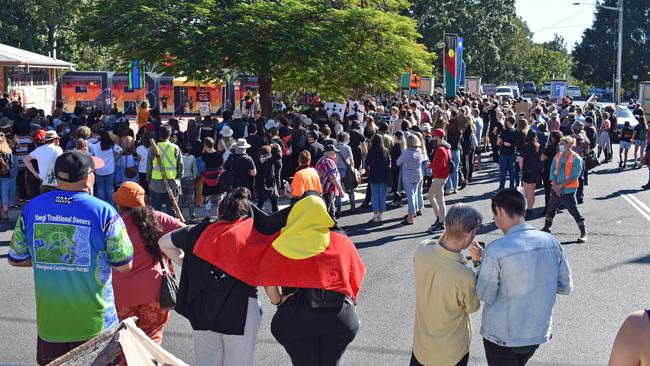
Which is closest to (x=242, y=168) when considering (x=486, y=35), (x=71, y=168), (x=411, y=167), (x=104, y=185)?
(x=104, y=185)

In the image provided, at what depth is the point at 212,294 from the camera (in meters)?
5.02

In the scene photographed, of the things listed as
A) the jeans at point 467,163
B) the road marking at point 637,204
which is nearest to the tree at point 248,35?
the jeans at point 467,163

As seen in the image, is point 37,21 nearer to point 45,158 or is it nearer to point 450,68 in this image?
point 450,68

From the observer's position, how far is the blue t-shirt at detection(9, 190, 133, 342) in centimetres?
472

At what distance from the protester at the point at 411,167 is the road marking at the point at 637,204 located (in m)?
4.59

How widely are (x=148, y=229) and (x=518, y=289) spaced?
2669 mm

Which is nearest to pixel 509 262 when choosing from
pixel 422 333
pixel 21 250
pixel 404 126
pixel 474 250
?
pixel 474 250

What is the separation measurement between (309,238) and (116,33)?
15490mm

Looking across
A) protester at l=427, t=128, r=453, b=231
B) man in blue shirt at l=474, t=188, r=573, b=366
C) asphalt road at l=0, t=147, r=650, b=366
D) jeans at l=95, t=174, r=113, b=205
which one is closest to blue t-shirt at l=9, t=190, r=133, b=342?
asphalt road at l=0, t=147, r=650, b=366

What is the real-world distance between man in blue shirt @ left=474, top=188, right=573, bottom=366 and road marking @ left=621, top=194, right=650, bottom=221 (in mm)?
10602

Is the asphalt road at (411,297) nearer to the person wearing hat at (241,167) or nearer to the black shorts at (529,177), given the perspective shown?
the black shorts at (529,177)

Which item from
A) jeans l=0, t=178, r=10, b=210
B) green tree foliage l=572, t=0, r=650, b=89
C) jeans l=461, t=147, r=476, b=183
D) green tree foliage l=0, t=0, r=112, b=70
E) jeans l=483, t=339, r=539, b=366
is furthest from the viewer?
green tree foliage l=572, t=0, r=650, b=89

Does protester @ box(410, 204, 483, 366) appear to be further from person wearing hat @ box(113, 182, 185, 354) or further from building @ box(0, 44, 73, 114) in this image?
building @ box(0, 44, 73, 114)

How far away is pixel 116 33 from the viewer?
1877 centimetres
